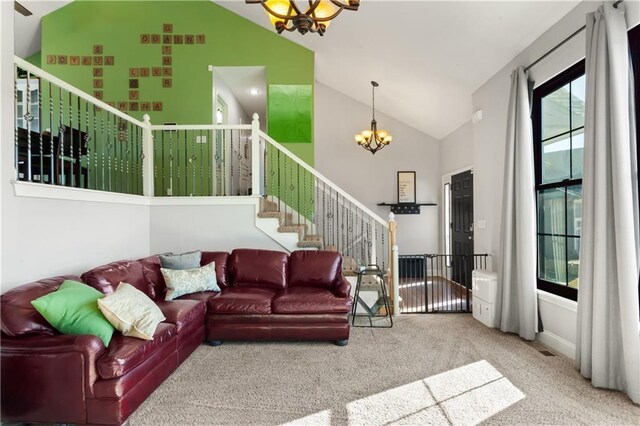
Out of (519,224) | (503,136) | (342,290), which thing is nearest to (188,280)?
(342,290)

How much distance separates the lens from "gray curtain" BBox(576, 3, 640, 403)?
249cm

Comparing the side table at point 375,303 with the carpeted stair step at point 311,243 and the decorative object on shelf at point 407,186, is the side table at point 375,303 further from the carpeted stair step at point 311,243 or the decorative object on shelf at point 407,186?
Result: the decorative object on shelf at point 407,186

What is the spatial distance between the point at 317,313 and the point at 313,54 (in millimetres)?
4895

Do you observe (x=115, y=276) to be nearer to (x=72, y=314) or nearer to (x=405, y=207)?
(x=72, y=314)

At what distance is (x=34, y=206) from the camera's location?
2.99 meters

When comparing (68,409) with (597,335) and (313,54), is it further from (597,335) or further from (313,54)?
(313,54)

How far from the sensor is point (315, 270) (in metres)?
4.20

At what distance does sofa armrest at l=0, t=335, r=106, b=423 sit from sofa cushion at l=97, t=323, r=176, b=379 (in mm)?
76

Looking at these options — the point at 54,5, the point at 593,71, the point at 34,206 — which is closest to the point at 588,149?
the point at 593,71

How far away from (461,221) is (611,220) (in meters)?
4.25

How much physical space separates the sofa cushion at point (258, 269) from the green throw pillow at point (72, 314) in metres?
1.85

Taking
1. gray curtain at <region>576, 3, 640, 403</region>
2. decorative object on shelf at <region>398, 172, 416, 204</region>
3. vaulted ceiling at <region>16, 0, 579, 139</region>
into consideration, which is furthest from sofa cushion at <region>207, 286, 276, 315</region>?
decorative object on shelf at <region>398, 172, 416, 204</region>

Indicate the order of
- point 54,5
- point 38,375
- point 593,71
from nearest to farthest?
1. point 38,375
2. point 593,71
3. point 54,5

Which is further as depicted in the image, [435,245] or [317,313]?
[435,245]
